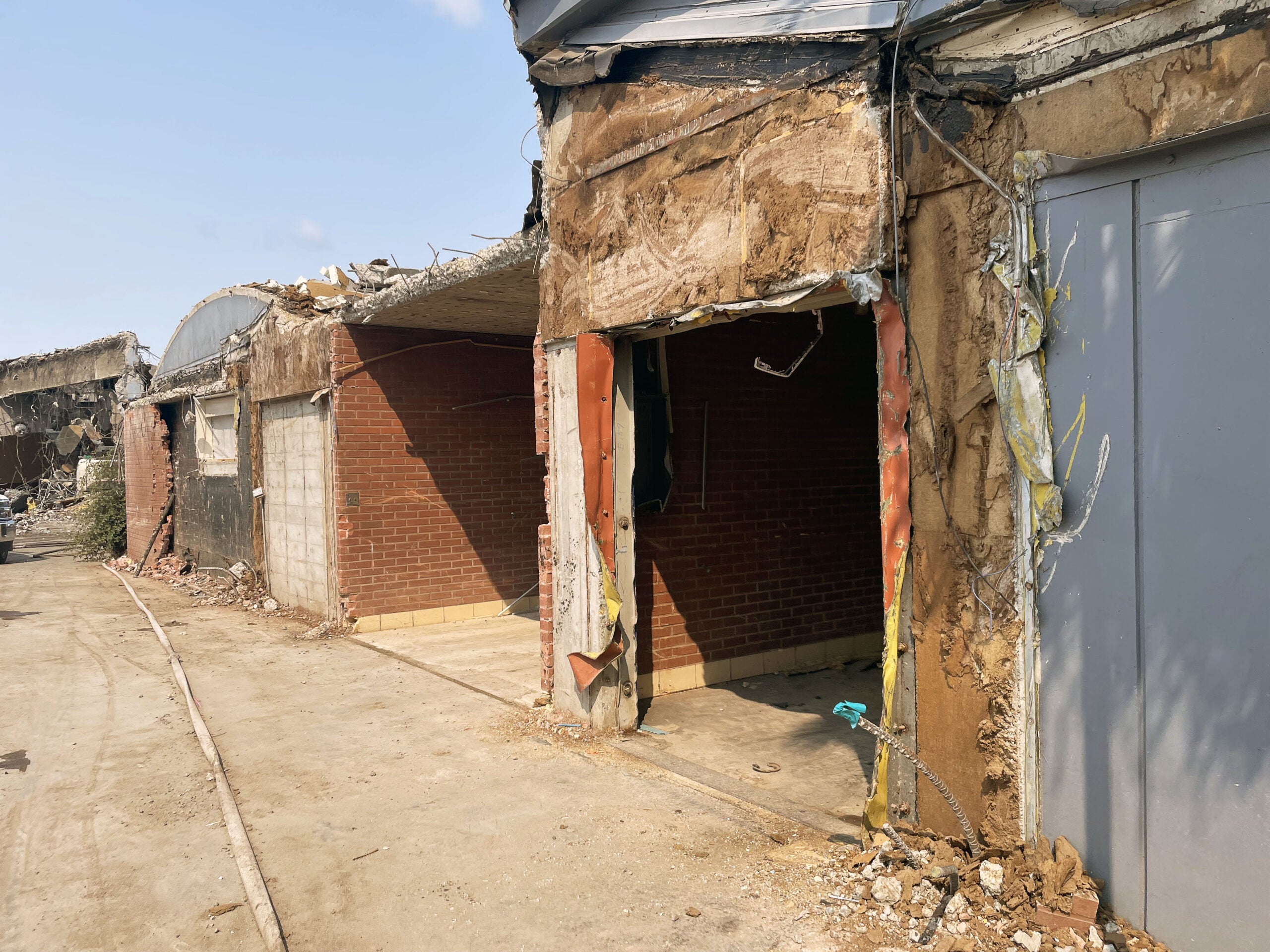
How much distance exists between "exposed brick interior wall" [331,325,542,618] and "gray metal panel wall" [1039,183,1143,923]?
24.6ft

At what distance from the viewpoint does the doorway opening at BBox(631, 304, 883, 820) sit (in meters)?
6.44

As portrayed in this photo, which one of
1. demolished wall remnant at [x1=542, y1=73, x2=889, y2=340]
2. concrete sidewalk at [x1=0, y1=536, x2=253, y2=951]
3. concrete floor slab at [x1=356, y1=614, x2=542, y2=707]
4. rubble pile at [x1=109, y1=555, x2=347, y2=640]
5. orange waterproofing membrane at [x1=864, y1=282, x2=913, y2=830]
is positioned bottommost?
concrete floor slab at [x1=356, y1=614, x2=542, y2=707]

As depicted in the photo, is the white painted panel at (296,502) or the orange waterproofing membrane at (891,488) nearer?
the orange waterproofing membrane at (891,488)

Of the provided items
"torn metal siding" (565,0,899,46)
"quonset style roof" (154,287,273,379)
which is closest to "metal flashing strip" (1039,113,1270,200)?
"torn metal siding" (565,0,899,46)

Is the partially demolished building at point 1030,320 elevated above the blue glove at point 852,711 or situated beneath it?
elevated above

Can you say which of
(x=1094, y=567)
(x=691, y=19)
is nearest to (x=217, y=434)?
(x=691, y=19)

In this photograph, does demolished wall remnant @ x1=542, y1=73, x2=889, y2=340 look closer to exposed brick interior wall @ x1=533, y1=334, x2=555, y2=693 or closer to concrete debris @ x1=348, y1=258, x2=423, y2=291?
exposed brick interior wall @ x1=533, y1=334, x2=555, y2=693

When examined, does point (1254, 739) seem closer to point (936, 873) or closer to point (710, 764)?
point (936, 873)

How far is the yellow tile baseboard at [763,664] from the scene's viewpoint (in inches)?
264

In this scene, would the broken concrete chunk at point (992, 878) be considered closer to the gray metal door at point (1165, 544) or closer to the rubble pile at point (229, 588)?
the gray metal door at point (1165, 544)

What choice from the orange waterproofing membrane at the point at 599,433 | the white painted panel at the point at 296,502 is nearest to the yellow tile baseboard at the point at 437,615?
the white painted panel at the point at 296,502

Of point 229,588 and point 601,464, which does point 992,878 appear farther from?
point 229,588

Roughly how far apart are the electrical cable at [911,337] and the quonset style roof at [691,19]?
6.9 inches

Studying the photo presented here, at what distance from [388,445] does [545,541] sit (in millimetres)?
4316
